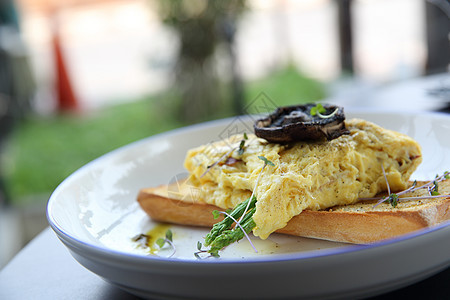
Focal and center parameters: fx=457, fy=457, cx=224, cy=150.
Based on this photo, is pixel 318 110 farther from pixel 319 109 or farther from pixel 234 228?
pixel 234 228

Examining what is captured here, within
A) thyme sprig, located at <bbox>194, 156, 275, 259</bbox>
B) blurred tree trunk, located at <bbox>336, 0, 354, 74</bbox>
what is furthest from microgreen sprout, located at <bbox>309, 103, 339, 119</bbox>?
blurred tree trunk, located at <bbox>336, 0, 354, 74</bbox>

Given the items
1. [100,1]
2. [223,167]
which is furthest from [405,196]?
[100,1]

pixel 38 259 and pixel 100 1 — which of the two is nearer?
pixel 38 259

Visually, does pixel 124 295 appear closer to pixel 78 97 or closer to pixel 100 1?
pixel 78 97

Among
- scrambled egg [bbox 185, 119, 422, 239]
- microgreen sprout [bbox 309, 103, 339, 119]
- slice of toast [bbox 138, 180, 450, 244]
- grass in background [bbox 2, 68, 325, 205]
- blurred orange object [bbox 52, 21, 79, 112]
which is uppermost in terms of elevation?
microgreen sprout [bbox 309, 103, 339, 119]

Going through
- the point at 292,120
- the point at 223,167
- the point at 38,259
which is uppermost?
the point at 292,120

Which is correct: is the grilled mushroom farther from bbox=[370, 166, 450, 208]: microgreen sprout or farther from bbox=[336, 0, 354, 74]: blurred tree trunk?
bbox=[336, 0, 354, 74]: blurred tree trunk
